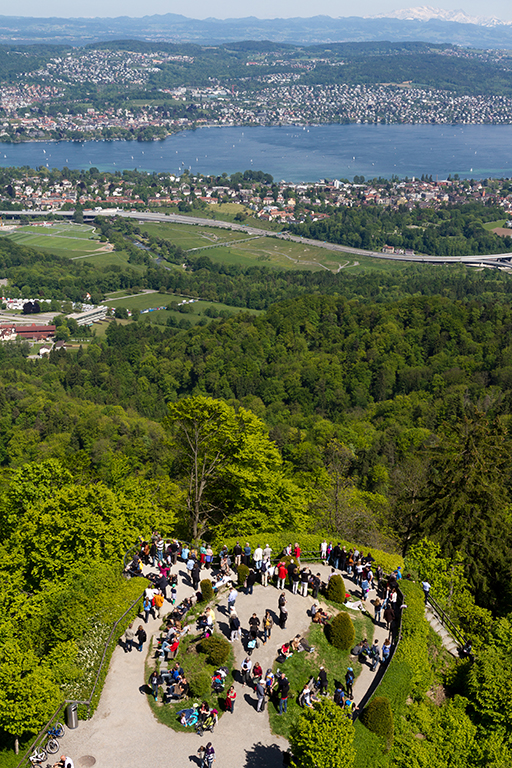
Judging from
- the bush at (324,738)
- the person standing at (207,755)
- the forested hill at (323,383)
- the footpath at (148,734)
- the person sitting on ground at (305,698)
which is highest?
the bush at (324,738)

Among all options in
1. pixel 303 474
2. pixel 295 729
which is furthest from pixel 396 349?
pixel 295 729

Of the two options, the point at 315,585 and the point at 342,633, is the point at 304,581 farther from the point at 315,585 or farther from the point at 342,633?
the point at 342,633

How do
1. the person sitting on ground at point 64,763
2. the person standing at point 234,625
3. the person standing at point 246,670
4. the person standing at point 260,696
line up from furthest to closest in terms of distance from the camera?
the person standing at point 234,625 < the person standing at point 246,670 < the person standing at point 260,696 < the person sitting on ground at point 64,763

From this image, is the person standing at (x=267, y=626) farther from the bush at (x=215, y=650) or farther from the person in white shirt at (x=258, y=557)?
the person in white shirt at (x=258, y=557)

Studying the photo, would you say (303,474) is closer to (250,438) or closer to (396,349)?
(250,438)

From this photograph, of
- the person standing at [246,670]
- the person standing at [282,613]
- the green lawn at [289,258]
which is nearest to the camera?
the person standing at [246,670]

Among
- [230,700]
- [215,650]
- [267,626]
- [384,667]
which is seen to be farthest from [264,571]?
[230,700]

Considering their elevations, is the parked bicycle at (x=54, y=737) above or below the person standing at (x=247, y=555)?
below

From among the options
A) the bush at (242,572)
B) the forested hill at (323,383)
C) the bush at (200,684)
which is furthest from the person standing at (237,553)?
the forested hill at (323,383)
